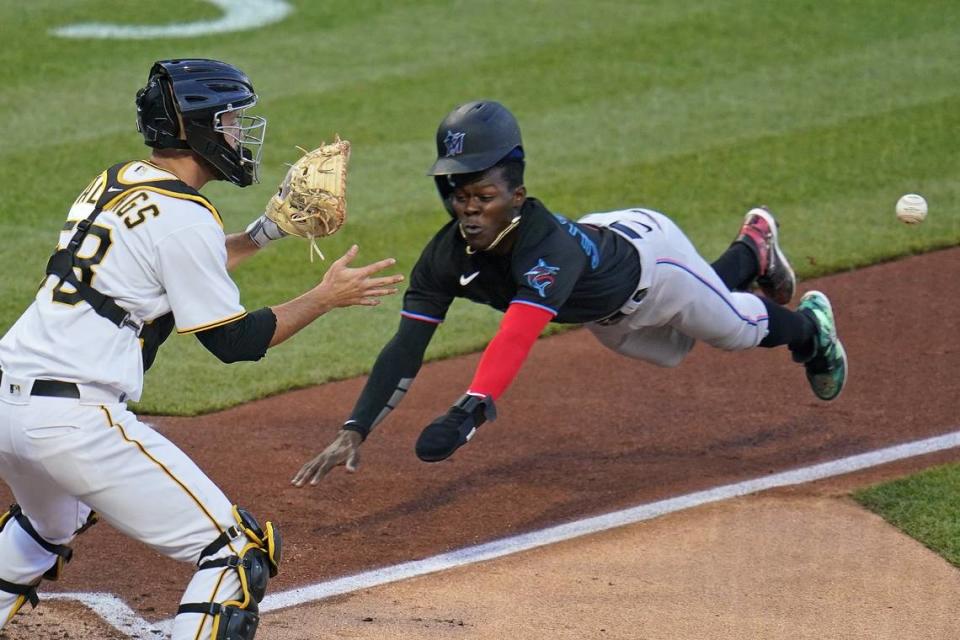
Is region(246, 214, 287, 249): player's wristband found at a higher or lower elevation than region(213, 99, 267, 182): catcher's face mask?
lower

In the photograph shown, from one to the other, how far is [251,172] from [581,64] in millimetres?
7258

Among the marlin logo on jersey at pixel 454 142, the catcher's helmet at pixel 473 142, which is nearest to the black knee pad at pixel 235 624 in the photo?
the catcher's helmet at pixel 473 142

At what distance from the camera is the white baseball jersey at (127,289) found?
395 centimetres

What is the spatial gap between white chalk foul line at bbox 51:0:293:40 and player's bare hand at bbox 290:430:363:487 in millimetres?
7295

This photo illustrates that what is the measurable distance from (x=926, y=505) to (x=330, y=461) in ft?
7.99

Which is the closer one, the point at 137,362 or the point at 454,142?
the point at 137,362

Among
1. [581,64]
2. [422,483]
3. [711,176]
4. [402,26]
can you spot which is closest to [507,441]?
[422,483]

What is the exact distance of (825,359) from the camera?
6.28 metres

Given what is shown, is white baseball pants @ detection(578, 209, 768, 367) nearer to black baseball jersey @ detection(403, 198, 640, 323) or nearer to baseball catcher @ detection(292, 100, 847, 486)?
baseball catcher @ detection(292, 100, 847, 486)

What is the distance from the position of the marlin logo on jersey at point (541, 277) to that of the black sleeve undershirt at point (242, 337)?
1.07 metres

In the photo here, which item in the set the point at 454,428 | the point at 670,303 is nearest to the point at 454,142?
the point at 454,428

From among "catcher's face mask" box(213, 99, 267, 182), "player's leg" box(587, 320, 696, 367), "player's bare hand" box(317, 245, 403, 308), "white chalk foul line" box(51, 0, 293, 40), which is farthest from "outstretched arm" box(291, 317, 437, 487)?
"white chalk foul line" box(51, 0, 293, 40)

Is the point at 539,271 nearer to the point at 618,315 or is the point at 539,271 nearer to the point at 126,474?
the point at 618,315

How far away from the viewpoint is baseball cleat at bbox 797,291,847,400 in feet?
20.5
